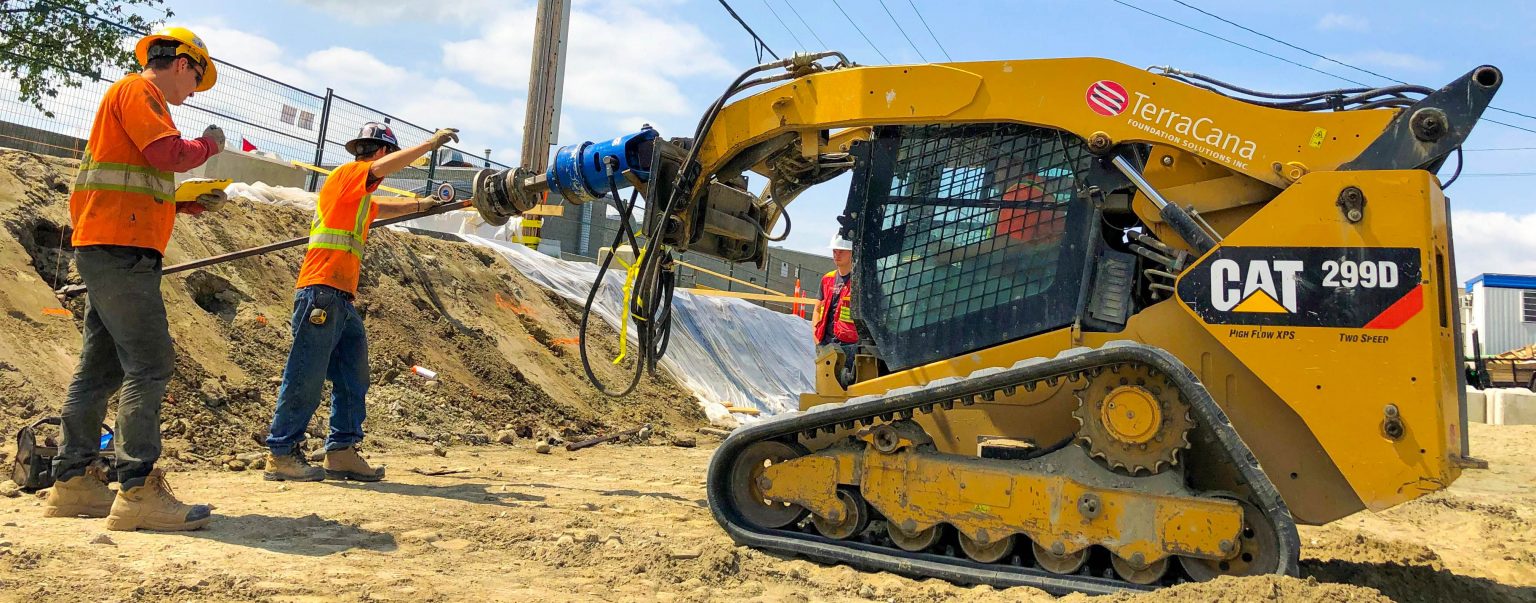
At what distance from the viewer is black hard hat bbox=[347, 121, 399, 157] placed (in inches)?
217

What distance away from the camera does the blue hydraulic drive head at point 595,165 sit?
5223 mm

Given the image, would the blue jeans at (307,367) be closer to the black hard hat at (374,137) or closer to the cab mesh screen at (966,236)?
the black hard hat at (374,137)

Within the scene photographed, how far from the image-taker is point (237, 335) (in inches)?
272

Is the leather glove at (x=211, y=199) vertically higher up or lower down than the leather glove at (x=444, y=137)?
lower down

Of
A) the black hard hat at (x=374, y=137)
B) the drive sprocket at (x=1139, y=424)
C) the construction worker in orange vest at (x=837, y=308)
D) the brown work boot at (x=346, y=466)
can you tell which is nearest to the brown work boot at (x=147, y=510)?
the brown work boot at (x=346, y=466)

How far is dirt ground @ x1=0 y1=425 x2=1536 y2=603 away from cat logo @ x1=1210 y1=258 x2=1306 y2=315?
97 centimetres

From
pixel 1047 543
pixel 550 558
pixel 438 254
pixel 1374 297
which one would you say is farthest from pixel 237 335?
pixel 1374 297

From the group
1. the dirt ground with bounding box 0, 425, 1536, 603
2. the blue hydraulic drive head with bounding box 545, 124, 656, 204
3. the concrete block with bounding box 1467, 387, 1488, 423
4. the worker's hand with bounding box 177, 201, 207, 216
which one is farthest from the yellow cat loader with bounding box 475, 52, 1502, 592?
the concrete block with bounding box 1467, 387, 1488, 423

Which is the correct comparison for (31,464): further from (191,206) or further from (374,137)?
(374,137)

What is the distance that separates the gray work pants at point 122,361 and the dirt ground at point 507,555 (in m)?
0.28

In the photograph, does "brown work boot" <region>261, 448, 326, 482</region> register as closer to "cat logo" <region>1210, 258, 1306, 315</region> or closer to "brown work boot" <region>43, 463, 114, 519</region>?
"brown work boot" <region>43, 463, 114, 519</region>

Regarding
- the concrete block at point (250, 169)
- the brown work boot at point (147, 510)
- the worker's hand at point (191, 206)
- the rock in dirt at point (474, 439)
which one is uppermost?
the concrete block at point (250, 169)

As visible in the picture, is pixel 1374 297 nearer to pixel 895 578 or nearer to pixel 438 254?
pixel 895 578

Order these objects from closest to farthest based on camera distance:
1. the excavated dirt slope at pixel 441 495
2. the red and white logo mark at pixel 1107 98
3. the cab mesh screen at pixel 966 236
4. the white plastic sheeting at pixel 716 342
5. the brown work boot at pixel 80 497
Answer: the excavated dirt slope at pixel 441 495
the brown work boot at pixel 80 497
the red and white logo mark at pixel 1107 98
the cab mesh screen at pixel 966 236
the white plastic sheeting at pixel 716 342
